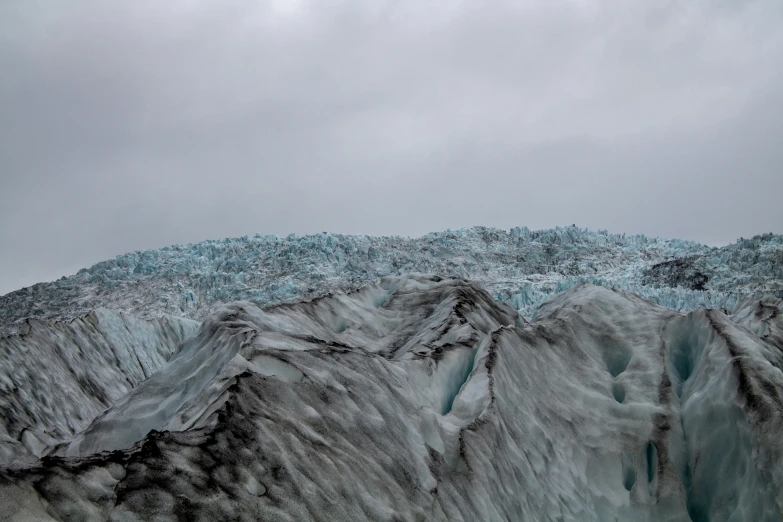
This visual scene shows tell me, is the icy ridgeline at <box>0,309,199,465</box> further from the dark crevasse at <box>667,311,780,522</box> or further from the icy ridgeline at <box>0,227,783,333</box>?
the icy ridgeline at <box>0,227,783,333</box>

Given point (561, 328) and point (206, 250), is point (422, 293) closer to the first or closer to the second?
point (561, 328)

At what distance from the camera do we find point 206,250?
46562 millimetres

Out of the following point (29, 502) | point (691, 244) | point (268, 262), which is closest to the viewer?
point (29, 502)

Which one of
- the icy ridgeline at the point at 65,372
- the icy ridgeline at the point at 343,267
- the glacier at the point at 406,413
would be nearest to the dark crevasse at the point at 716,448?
the glacier at the point at 406,413

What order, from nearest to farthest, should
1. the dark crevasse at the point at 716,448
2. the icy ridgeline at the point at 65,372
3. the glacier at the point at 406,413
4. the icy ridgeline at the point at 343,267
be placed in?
the glacier at the point at 406,413 < the dark crevasse at the point at 716,448 < the icy ridgeline at the point at 65,372 < the icy ridgeline at the point at 343,267

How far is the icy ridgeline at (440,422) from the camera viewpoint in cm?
494

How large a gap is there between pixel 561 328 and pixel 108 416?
7.40 m

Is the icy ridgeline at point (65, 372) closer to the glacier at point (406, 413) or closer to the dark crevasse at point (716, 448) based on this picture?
the glacier at point (406, 413)

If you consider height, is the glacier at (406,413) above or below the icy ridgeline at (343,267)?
below

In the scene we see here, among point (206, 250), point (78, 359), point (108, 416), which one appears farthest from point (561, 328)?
point (206, 250)

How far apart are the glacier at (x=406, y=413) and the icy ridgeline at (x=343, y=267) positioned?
845 inches

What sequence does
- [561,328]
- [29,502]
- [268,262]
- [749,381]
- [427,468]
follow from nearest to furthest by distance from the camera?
[29,502], [427,468], [749,381], [561,328], [268,262]

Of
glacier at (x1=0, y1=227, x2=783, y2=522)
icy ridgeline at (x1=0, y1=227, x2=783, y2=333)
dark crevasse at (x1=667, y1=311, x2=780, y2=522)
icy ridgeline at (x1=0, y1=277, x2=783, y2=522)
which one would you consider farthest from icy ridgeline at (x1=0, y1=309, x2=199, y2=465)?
icy ridgeline at (x1=0, y1=227, x2=783, y2=333)

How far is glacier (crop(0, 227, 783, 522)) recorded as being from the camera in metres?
5.05
